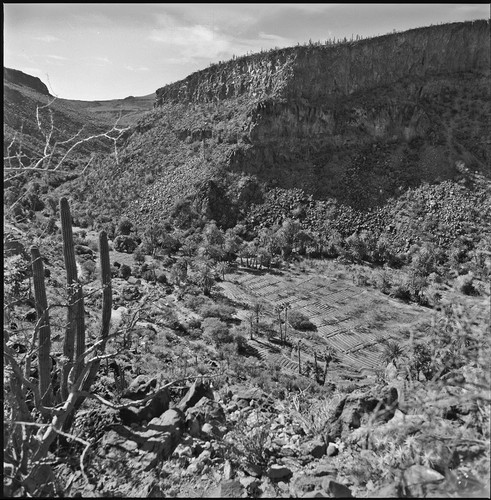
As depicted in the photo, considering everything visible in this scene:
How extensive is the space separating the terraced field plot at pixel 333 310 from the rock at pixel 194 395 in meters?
15.8

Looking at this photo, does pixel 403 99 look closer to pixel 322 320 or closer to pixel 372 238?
pixel 372 238

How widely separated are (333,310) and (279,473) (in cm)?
2696

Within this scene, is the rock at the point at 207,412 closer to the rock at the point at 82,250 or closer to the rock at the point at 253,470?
the rock at the point at 253,470

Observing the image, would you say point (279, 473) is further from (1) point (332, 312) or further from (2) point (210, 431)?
(1) point (332, 312)

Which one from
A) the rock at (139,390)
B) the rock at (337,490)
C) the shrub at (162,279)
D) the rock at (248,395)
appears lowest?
the shrub at (162,279)

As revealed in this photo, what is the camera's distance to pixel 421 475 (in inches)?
221

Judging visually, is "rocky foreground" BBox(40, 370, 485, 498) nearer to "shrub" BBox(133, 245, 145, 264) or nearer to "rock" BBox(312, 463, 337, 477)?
"rock" BBox(312, 463, 337, 477)

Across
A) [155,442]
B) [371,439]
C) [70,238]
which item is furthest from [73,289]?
[371,439]

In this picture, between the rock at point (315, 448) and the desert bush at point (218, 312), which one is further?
the desert bush at point (218, 312)

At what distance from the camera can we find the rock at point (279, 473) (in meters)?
6.98

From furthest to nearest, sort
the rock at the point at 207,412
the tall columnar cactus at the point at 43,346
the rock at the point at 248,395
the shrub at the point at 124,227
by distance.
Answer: the shrub at the point at 124,227, the rock at the point at 248,395, the tall columnar cactus at the point at 43,346, the rock at the point at 207,412

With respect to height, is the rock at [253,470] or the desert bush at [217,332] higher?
the rock at [253,470]

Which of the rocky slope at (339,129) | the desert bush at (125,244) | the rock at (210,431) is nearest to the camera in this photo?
the rock at (210,431)

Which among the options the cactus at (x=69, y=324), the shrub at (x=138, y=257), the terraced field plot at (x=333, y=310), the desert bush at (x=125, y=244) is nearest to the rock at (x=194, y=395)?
the cactus at (x=69, y=324)
